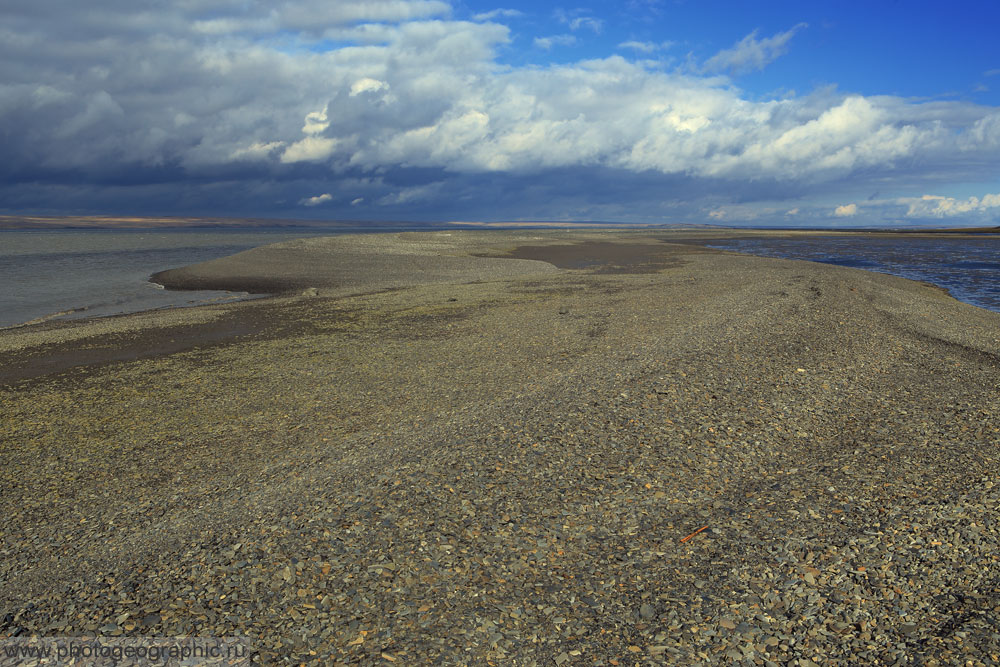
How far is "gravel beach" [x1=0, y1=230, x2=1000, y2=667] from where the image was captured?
5832 mm

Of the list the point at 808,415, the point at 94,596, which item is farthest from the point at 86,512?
the point at 808,415

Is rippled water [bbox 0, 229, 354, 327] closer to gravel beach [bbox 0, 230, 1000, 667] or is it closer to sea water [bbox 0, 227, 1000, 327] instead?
sea water [bbox 0, 227, 1000, 327]

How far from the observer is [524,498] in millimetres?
8242

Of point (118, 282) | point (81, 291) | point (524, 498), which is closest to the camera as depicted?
point (524, 498)

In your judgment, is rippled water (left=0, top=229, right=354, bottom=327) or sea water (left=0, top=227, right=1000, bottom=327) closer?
rippled water (left=0, top=229, right=354, bottom=327)

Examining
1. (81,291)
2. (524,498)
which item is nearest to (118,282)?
(81,291)

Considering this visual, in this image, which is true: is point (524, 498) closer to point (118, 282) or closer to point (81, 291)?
point (81, 291)

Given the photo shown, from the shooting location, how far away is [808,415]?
1146 centimetres

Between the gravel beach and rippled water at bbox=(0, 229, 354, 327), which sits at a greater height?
the gravel beach

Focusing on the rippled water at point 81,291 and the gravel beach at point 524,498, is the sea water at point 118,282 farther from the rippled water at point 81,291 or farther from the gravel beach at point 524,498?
the gravel beach at point 524,498

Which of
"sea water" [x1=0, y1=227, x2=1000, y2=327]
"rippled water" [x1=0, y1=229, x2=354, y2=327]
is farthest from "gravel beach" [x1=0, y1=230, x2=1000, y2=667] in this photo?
"sea water" [x1=0, y1=227, x2=1000, y2=327]

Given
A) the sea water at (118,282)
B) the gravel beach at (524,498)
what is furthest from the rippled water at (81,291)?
the gravel beach at (524,498)

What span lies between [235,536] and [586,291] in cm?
2589

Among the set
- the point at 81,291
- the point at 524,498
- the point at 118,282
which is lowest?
the point at 81,291
